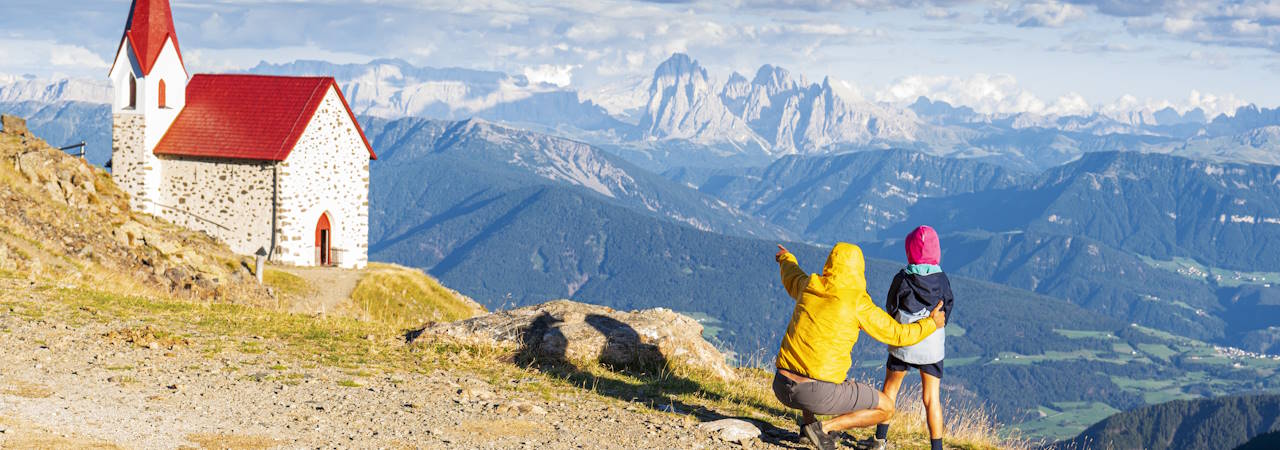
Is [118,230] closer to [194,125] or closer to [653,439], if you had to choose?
[194,125]

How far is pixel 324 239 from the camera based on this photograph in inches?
2180

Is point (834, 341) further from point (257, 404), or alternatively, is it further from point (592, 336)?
point (257, 404)

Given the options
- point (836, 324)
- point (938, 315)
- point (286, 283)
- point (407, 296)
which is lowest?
point (407, 296)

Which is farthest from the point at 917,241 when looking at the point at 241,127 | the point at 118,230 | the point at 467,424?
the point at 241,127

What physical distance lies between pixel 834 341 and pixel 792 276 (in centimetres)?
125

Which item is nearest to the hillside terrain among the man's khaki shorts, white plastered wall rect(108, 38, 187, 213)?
the man's khaki shorts

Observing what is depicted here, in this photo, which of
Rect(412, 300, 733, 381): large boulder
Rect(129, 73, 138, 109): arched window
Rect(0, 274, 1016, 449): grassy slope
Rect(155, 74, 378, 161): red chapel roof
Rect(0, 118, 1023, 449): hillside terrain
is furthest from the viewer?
Rect(129, 73, 138, 109): arched window

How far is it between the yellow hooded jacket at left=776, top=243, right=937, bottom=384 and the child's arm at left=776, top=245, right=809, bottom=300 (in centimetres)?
45

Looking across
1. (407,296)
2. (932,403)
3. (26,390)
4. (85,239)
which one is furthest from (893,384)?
(407,296)

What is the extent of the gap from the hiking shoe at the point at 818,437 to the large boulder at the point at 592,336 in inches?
211

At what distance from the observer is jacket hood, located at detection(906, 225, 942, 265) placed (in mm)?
11758

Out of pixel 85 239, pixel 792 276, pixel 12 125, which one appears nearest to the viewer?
pixel 792 276

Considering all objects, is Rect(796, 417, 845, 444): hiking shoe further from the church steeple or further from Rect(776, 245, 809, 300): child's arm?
the church steeple

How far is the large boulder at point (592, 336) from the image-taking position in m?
16.6
